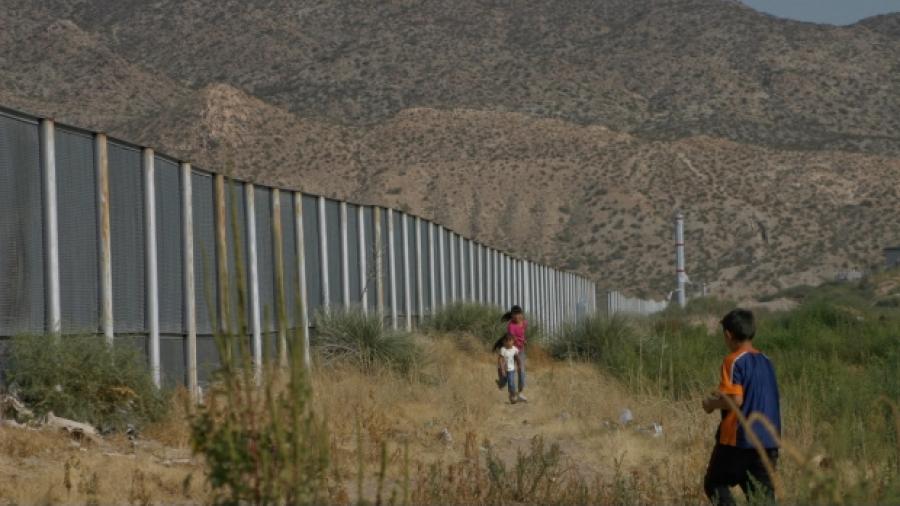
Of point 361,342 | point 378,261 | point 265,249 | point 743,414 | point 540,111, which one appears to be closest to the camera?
point 743,414

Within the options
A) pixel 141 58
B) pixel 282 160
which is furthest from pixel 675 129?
pixel 141 58

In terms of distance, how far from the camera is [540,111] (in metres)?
92.4

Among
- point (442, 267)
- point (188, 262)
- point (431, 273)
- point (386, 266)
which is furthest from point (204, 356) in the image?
point (442, 267)

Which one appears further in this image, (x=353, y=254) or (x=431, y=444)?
(x=353, y=254)

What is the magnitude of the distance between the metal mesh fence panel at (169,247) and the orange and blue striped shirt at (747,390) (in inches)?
296

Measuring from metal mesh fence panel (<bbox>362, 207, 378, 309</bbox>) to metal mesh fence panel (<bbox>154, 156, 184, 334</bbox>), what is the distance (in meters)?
8.68

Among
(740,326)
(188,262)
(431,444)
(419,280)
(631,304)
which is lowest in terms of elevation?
(431,444)

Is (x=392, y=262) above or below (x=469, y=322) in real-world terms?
above

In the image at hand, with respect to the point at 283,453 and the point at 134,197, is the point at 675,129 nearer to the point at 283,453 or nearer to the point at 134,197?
the point at 134,197

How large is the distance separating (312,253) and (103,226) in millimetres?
7680

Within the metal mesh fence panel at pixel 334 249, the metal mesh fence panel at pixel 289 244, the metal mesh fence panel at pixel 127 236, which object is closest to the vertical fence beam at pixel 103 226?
the metal mesh fence panel at pixel 127 236

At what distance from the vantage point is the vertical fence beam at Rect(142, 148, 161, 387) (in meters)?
14.5

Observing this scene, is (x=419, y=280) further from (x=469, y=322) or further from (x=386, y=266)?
(x=386, y=266)

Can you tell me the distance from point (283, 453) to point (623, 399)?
12516 mm
